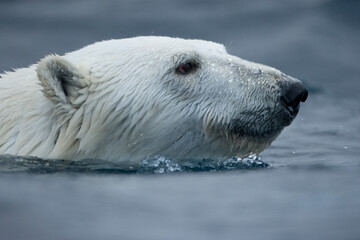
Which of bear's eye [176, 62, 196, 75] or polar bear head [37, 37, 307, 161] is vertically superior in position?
bear's eye [176, 62, 196, 75]

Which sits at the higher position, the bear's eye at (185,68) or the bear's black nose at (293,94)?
the bear's eye at (185,68)

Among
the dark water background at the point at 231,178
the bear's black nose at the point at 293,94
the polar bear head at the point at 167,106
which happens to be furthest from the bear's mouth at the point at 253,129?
the dark water background at the point at 231,178

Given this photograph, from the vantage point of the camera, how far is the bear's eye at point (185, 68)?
6.75 m

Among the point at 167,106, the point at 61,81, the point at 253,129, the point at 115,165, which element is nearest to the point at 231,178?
the point at 253,129

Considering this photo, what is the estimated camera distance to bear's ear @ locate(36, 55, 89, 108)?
6246 mm

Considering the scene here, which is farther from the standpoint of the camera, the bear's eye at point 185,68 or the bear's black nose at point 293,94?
the bear's eye at point 185,68

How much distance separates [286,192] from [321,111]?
545cm

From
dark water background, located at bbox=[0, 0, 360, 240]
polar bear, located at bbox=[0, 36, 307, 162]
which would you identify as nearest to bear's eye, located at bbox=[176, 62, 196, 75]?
polar bear, located at bbox=[0, 36, 307, 162]

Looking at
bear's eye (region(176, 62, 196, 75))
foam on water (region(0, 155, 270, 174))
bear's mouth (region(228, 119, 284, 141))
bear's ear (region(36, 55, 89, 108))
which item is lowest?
foam on water (region(0, 155, 270, 174))

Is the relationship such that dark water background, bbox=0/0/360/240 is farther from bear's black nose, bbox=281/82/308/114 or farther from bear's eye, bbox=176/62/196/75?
bear's eye, bbox=176/62/196/75

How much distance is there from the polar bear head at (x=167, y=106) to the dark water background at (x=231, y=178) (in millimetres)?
223

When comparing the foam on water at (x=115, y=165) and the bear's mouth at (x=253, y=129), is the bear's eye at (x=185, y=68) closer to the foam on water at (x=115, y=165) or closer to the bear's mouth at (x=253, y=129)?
the bear's mouth at (x=253, y=129)

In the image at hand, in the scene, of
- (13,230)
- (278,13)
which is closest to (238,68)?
(13,230)

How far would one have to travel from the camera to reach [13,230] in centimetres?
498
